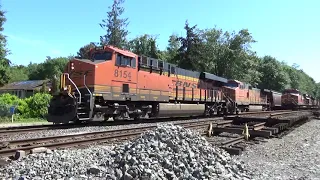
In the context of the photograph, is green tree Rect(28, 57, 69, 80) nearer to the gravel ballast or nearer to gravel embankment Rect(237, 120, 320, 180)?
gravel embankment Rect(237, 120, 320, 180)

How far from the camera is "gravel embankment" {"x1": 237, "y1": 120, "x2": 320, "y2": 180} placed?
6.58m

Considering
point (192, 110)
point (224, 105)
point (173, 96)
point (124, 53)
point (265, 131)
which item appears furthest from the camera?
point (224, 105)

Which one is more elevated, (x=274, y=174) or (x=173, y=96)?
(x=173, y=96)

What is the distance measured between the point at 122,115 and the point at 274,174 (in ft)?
35.6

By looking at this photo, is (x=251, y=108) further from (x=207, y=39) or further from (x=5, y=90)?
(x=5, y=90)

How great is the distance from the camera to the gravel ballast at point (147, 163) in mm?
5453

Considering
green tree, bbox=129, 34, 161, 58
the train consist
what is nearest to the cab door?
the train consist

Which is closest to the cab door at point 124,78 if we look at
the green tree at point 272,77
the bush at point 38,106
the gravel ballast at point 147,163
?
the gravel ballast at point 147,163

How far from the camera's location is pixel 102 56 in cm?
1588

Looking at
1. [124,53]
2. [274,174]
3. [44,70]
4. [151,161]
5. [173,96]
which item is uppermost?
[44,70]

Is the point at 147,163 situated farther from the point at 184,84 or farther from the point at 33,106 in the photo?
the point at 33,106

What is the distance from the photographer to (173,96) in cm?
2088

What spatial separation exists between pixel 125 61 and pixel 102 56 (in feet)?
4.06

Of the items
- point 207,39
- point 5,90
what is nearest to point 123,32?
point 207,39
